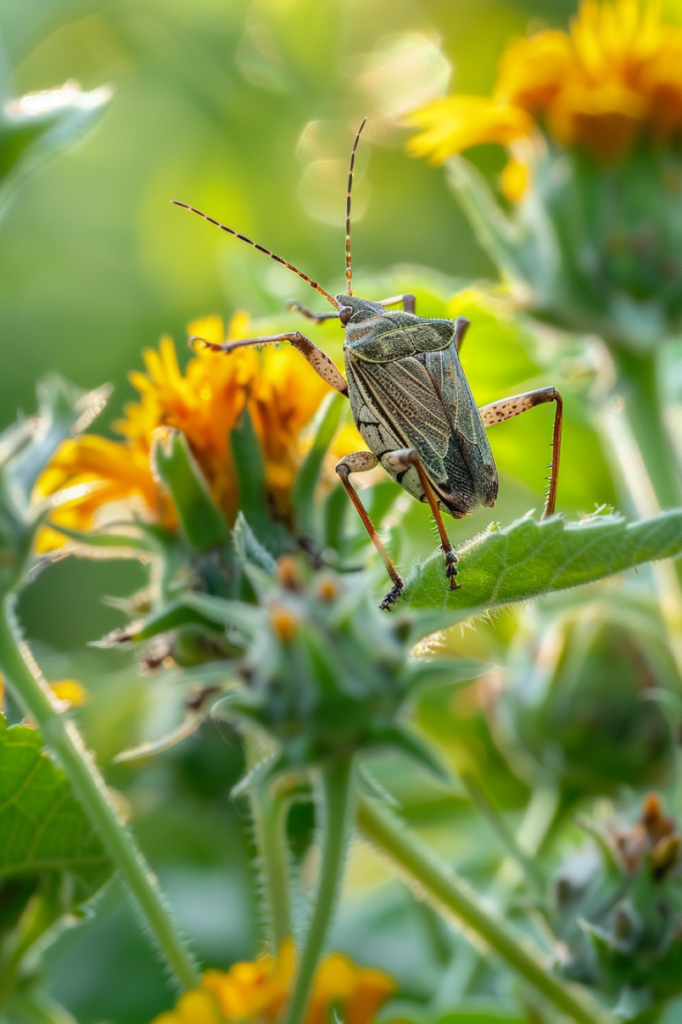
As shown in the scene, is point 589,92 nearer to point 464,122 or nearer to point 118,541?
point 464,122

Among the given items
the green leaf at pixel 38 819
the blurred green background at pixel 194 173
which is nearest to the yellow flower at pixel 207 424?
the green leaf at pixel 38 819

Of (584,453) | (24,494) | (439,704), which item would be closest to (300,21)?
(584,453)

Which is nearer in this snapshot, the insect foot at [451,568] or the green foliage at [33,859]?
the insect foot at [451,568]

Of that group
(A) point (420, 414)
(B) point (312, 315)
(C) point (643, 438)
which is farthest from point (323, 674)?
(C) point (643, 438)

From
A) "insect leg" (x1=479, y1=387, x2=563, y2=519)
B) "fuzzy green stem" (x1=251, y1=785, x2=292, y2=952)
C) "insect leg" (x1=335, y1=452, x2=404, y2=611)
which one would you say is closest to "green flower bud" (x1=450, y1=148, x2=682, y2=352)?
"insect leg" (x1=479, y1=387, x2=563, y2=519)

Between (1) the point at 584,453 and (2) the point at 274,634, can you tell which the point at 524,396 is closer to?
(1) the point at 584,453

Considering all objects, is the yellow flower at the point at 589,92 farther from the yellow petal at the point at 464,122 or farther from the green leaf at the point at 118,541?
the green leaf at the point at 118,541
